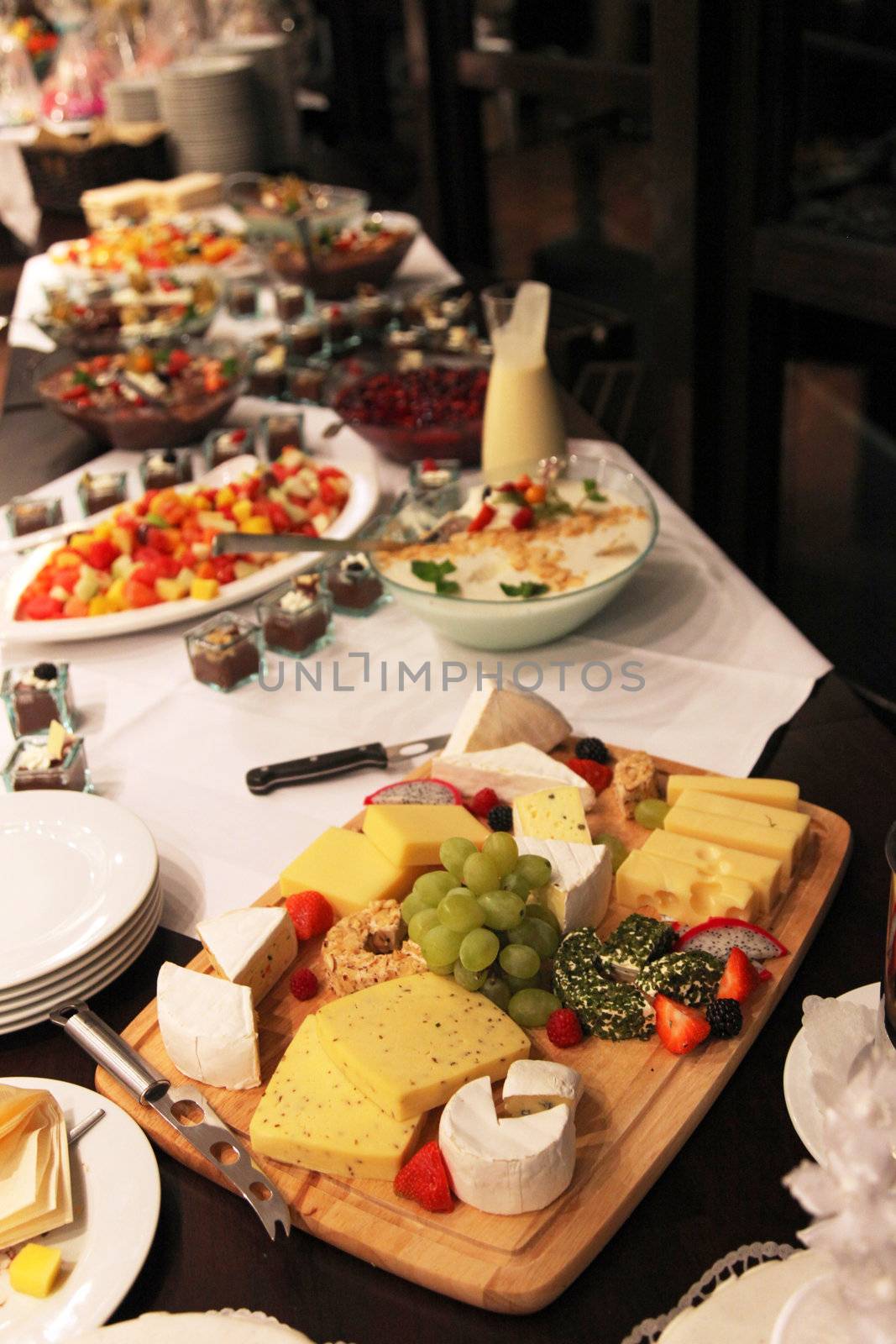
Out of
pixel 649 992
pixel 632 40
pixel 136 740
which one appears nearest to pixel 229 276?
pixel 632 40

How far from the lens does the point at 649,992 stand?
3.39 ft

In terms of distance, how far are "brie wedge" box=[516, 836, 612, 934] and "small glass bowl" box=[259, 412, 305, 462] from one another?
52.0 inches

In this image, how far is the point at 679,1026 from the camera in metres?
1.00

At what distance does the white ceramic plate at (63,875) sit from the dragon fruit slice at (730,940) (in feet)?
1.69

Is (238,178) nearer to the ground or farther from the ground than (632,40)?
nearer to the ground

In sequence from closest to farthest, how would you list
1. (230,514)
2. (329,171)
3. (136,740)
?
(136,740), (230,514), (329,171)

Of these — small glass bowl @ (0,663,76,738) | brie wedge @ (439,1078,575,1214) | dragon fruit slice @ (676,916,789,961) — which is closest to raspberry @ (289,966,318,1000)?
brie wedge @ (439,1078,575,1214)

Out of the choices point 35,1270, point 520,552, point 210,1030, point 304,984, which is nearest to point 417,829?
point 304,984

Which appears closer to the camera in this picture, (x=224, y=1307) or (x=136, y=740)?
(x=224, y=1307)

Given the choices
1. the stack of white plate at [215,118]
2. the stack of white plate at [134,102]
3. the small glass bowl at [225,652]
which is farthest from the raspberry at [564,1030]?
the stack of white plate at [134,102]

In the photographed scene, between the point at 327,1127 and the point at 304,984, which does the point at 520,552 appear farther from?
the point at 327,1127

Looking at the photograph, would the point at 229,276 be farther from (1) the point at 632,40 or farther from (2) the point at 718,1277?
(2) the point at 718,1277

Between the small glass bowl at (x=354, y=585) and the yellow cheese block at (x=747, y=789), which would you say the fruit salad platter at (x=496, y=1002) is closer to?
the yellow cheese block at (x=747, y=789)

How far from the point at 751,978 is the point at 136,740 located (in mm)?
865
